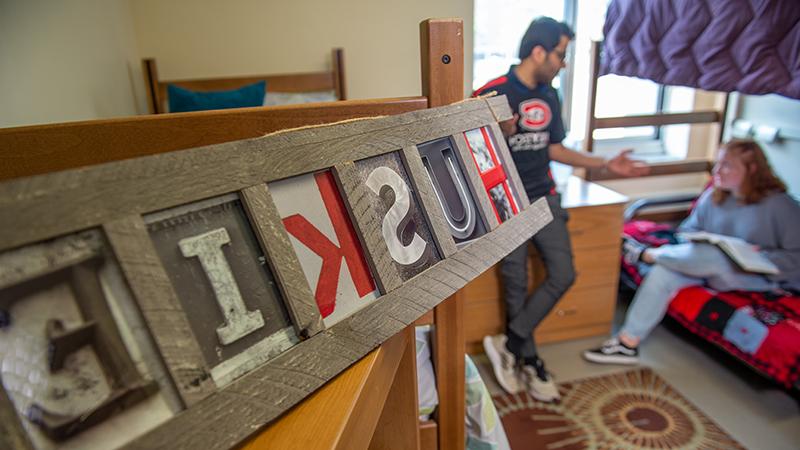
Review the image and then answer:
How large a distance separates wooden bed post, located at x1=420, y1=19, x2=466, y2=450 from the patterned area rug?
0.93 m

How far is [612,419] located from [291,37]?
86.7 inches

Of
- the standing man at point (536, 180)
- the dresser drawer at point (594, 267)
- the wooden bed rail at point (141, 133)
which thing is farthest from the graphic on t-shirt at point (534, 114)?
the wooden bed rail at point (141, 133)

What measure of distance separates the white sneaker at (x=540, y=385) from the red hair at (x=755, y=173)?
49.2 inches

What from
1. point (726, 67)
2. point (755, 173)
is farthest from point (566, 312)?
point (726, 67)

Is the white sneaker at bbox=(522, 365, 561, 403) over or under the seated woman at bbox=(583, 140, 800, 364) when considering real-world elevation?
under

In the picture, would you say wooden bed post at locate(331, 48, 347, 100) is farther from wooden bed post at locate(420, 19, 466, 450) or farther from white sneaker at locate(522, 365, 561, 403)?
wooden bed post at locate(420, 19, 466, 450)

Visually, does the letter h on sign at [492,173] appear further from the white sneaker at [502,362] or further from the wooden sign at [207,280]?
the white sneaker at [502,362]

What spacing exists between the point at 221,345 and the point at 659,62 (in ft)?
6.36

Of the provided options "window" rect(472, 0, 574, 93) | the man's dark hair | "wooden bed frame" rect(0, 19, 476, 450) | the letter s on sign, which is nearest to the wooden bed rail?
"wooden bed frame" rect(0, 19, 476, 450)

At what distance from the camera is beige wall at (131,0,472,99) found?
2264 millimetres

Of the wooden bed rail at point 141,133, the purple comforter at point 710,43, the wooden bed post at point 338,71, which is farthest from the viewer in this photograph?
the wooden bed post at point 338,71

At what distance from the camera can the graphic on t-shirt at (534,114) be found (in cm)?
176

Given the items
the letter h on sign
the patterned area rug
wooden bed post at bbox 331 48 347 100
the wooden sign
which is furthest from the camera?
wooden bed post at bbox 331 48 347 100

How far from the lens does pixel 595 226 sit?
84.0 inches
